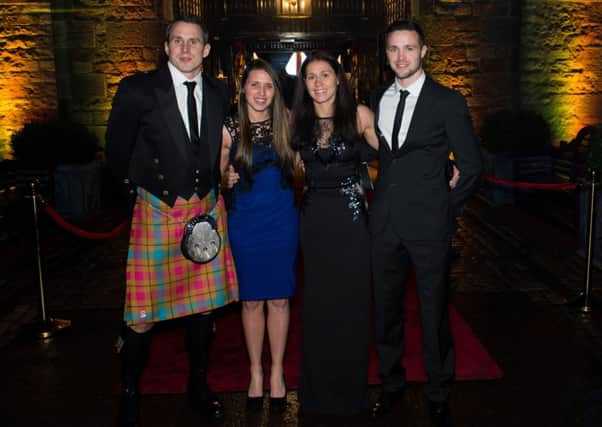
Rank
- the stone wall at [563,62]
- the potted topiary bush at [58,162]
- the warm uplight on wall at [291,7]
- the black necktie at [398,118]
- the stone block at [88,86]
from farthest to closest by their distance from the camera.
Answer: the warm uplight on wall at [291,7]
the stone wall at [563,62]
the stone block at [88,86]
the potted topiary bush at [58,162]
the black necktie at [398,118]

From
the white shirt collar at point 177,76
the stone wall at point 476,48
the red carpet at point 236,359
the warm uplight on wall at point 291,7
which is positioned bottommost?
the red carpet at point 236,359

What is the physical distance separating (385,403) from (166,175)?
164 cm

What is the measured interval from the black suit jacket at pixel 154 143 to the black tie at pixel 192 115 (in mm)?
30

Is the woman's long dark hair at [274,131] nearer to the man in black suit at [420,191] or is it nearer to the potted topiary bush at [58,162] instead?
the man in black suit at [420,191]

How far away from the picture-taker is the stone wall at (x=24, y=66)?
9367 millimetres

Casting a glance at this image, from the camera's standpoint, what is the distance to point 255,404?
3.42m

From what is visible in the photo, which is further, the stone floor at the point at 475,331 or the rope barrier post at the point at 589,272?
the rope barrier post at the point at 589,272

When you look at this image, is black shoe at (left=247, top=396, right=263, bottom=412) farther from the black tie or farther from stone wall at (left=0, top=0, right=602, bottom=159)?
stone wall at (left=0, top=0, right=602, bottom=159)

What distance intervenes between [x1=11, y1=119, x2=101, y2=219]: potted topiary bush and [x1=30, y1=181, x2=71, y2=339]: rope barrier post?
3987 millimetres

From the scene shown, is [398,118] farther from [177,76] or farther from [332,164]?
[177,76]

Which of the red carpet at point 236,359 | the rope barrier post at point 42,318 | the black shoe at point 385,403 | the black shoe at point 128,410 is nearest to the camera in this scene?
the black shoe at point 128,410

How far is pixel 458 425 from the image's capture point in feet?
10.5

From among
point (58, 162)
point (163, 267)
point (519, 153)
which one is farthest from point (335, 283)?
point (519, 153)

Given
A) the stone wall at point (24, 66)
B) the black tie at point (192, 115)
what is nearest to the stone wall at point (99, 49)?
the stone wall at point (24, 66)
